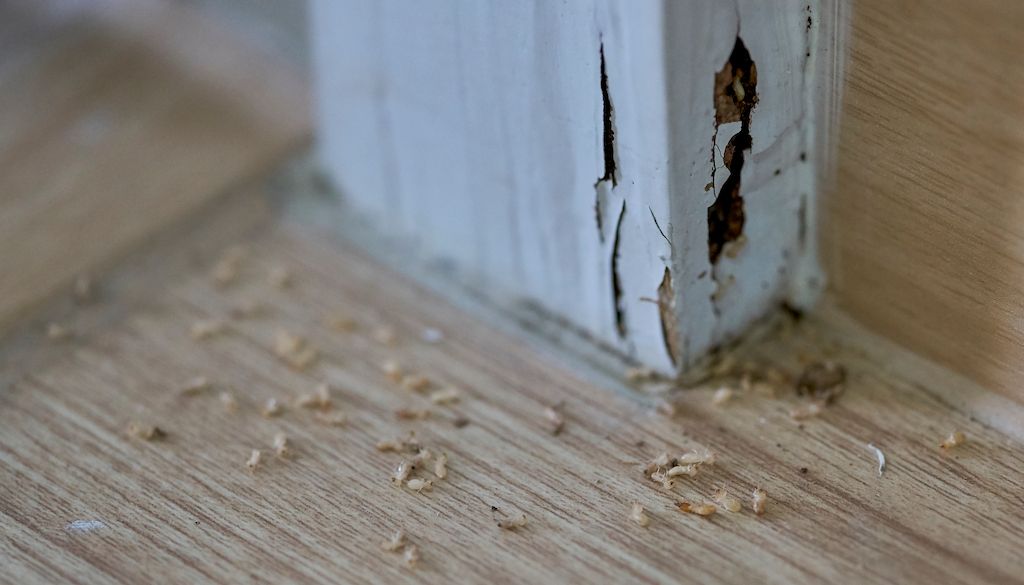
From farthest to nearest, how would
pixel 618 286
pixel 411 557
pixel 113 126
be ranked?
pixel 113 126 → pixel 618 286 → pixel 411 557

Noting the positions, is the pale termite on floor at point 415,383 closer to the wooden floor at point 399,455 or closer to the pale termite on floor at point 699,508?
the wooden floor at point 399,455

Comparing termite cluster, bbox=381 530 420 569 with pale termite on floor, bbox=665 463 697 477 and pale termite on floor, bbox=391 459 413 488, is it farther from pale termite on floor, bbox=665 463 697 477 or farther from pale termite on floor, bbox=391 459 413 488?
pale termite on floor, bbox=665 463 697 477

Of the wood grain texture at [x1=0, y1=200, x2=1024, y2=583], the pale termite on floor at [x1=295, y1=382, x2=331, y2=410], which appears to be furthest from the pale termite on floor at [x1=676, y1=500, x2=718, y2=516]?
the pale termite on floor at [x1=295, y1=382, x2=331, y2=410]

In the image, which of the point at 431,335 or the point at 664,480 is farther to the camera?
the point at 431,335

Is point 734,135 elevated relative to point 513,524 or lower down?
elevated

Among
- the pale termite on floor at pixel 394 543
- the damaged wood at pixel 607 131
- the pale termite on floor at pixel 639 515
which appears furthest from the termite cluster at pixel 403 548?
the damaged wood at pixel 607 131

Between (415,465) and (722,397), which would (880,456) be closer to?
(722,397)

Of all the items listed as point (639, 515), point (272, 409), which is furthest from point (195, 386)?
point (639, 515)
